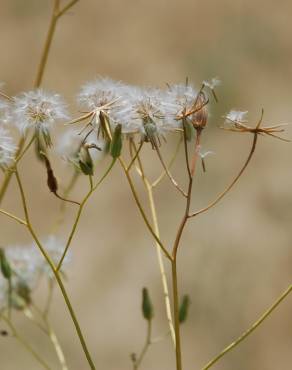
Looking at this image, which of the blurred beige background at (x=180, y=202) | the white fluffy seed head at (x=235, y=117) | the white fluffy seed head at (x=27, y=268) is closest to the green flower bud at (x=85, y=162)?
the white fluffy seed head at (x=235, y=117)

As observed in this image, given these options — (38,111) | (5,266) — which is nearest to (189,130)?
(38,111)

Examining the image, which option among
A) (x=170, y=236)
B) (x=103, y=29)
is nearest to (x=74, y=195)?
(x=170, y=236)

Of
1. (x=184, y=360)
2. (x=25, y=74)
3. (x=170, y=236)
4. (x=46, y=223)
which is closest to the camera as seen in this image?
(x=184, y=360)

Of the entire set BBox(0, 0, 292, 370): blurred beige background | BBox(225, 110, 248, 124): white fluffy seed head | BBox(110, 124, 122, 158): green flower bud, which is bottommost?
BBox(110, 124, 122, 158): green flower bud

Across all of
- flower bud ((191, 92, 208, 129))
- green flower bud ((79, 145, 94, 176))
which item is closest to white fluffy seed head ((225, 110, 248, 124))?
flower bud ((191, 92, 208, 129))

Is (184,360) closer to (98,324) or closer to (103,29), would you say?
(98,324)

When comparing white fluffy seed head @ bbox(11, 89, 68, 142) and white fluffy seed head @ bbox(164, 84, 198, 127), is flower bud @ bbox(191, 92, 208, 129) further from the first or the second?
white fluffy seed head @ bbox(11, 89, 68, 142)

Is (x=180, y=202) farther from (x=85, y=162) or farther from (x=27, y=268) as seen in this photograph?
(x=85, y=162)
